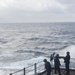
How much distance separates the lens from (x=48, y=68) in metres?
14.2

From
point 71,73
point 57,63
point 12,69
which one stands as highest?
point 57,63

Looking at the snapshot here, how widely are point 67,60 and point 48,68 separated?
7.48 ft

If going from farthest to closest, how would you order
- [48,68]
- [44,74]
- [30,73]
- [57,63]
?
[30,73] < [44,74] < [57,63] < [48,68]

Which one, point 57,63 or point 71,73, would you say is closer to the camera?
point 57,63

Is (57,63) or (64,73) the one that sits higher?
(57,63)

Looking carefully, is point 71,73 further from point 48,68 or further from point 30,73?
point 30,73

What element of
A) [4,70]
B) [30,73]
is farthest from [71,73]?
[4,70]

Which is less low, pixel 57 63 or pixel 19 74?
pixel 57 63

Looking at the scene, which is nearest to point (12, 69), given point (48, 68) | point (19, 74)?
point (19, 74)

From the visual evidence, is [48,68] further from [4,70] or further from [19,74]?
[4,70]

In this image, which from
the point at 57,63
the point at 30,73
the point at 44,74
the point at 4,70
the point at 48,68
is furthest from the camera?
the point at 4,70

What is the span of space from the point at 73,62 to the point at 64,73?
530 inches

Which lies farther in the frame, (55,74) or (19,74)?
(19,74)

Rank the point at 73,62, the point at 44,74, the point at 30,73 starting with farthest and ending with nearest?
the point at 73,62, the point at 30,73, the point at 44,74
